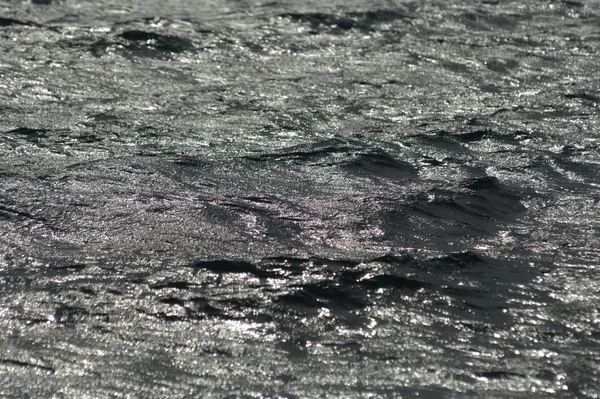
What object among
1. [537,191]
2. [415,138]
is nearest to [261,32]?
Result: [415,138]

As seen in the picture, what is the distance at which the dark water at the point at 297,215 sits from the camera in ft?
5.78

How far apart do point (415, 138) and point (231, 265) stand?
118 cm

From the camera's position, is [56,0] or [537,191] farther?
[56,0]

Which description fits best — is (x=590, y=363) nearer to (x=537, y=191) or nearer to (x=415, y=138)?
(x=537, y=191)

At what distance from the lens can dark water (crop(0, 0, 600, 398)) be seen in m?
1.76

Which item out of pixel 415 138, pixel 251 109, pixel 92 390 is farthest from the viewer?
pixel 251 109

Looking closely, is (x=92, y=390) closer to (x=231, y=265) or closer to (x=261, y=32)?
(x=231, y=265)

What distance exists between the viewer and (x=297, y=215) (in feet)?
7.97

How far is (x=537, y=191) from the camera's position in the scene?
→ 265 centimetres

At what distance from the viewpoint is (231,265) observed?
6.99 ft

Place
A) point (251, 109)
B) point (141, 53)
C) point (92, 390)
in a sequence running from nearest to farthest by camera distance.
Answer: point (92, 390) < point (251, 109) < point (141, 53)

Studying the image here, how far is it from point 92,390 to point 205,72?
2379mm

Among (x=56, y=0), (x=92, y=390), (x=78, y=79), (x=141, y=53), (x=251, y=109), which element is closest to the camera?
(x=92, y=390)

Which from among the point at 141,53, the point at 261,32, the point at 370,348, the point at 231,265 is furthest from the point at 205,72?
the point at 370,348
